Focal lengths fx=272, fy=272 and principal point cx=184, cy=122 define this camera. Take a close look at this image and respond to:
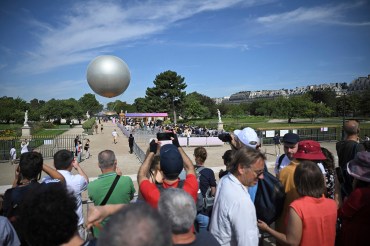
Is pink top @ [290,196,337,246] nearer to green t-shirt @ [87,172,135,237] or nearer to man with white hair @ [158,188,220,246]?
man with white hair @ [158,188,220,246]

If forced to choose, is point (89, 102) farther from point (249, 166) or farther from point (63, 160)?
point (249, 166)

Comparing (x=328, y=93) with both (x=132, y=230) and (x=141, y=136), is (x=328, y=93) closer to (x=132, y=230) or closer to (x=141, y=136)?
(x=141, y=136)

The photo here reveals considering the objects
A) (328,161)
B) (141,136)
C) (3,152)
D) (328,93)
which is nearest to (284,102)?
(328,93)

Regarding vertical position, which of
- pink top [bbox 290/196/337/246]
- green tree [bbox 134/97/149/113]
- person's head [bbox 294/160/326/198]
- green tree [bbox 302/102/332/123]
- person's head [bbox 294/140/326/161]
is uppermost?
green tree [bbox 134/97/149/113]

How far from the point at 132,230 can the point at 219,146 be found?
1055 inches

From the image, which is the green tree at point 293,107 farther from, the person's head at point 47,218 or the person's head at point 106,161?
the person's head at point 47,218

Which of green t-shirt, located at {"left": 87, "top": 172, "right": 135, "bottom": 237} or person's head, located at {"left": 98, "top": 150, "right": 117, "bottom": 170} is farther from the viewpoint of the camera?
person's head, located at {"left": 98, "top": 150, "right": 117, "bottom": 170}

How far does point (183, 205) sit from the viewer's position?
191 cm

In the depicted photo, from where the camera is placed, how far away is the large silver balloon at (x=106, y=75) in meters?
9.25

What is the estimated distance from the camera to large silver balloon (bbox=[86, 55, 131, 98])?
925 cm

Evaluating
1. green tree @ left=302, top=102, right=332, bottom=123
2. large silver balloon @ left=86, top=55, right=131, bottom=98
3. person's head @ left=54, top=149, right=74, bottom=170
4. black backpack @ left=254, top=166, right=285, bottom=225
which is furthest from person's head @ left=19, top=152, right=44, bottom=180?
green tree @ left=302, top=102, right=332, bottom=123

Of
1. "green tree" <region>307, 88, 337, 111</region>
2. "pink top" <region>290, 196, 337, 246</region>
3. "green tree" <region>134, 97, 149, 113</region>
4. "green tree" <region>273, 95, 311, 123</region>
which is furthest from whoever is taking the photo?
"green tree" <region>307, 88, 337, 111</region>

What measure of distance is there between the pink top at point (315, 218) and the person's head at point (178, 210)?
55.7 inches

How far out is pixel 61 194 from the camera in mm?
1893
